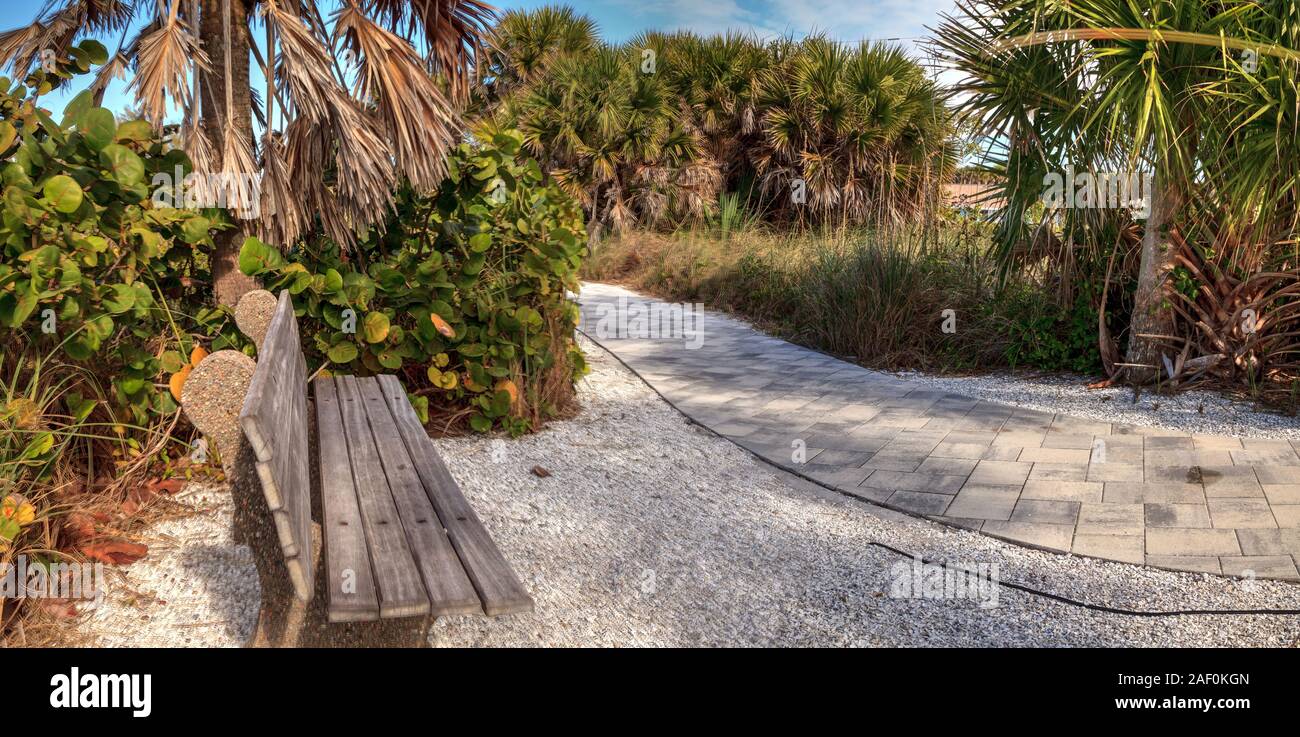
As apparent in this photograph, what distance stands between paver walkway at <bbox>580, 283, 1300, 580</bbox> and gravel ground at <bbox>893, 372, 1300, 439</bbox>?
0.70 feet

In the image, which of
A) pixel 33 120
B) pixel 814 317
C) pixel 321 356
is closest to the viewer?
pixel 33 120

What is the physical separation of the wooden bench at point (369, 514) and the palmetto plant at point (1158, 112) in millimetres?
4931

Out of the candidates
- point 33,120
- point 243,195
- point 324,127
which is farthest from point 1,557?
point 324,127

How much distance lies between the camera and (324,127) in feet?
15.4

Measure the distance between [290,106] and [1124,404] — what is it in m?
5.64

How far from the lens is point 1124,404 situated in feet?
20.6

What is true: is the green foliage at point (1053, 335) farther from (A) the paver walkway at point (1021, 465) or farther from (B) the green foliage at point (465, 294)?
(B) the green foliage at point (465, 294)

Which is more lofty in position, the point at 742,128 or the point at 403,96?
the point at 742,128

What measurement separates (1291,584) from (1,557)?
15.7 ft

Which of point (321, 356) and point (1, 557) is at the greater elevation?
point (321, 356)

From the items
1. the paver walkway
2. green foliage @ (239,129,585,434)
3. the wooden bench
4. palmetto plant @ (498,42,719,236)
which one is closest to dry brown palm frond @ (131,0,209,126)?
green foliage @ (239,129,585,434)

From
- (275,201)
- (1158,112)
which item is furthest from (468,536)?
(1158,112)

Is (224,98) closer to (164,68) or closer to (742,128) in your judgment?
(164,68)
